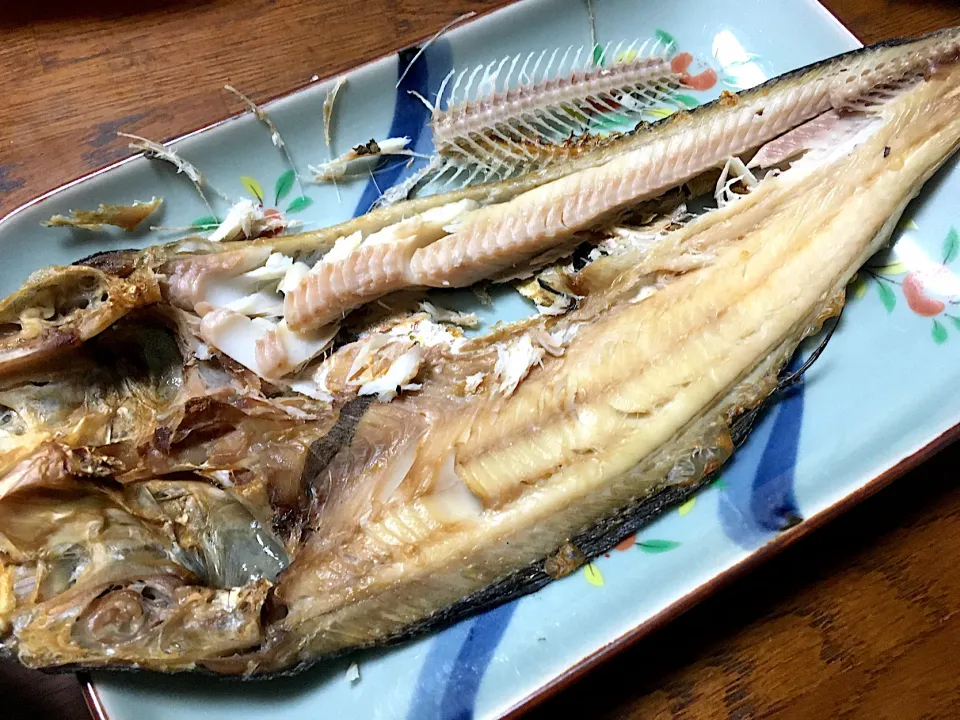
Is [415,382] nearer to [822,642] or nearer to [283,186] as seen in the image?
[283,186]

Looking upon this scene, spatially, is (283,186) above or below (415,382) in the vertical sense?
above

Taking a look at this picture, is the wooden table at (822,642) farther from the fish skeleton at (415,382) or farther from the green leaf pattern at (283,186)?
the green leaf pattern at (283,186)

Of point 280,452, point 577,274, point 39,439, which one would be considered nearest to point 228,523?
point 280,452

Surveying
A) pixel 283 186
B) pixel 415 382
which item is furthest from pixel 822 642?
pixel 283 186

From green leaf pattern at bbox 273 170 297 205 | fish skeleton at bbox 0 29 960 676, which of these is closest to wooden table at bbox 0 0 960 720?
fish skeleton at bbox 0 29 960 676

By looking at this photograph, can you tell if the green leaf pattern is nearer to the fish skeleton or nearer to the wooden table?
the fish skeleton

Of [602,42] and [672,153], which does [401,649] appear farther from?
[602,42]

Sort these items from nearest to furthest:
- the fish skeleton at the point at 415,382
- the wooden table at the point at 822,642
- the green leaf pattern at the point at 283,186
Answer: the fish skeleton at the point at 415,382, the wooden table at the point at 822,642, the green leaf pattern at the point at 283,186

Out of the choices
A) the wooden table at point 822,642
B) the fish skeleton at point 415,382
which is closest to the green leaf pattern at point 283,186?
the fish skeleton at point 415,382

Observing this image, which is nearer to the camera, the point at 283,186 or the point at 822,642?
the point at 822,642
